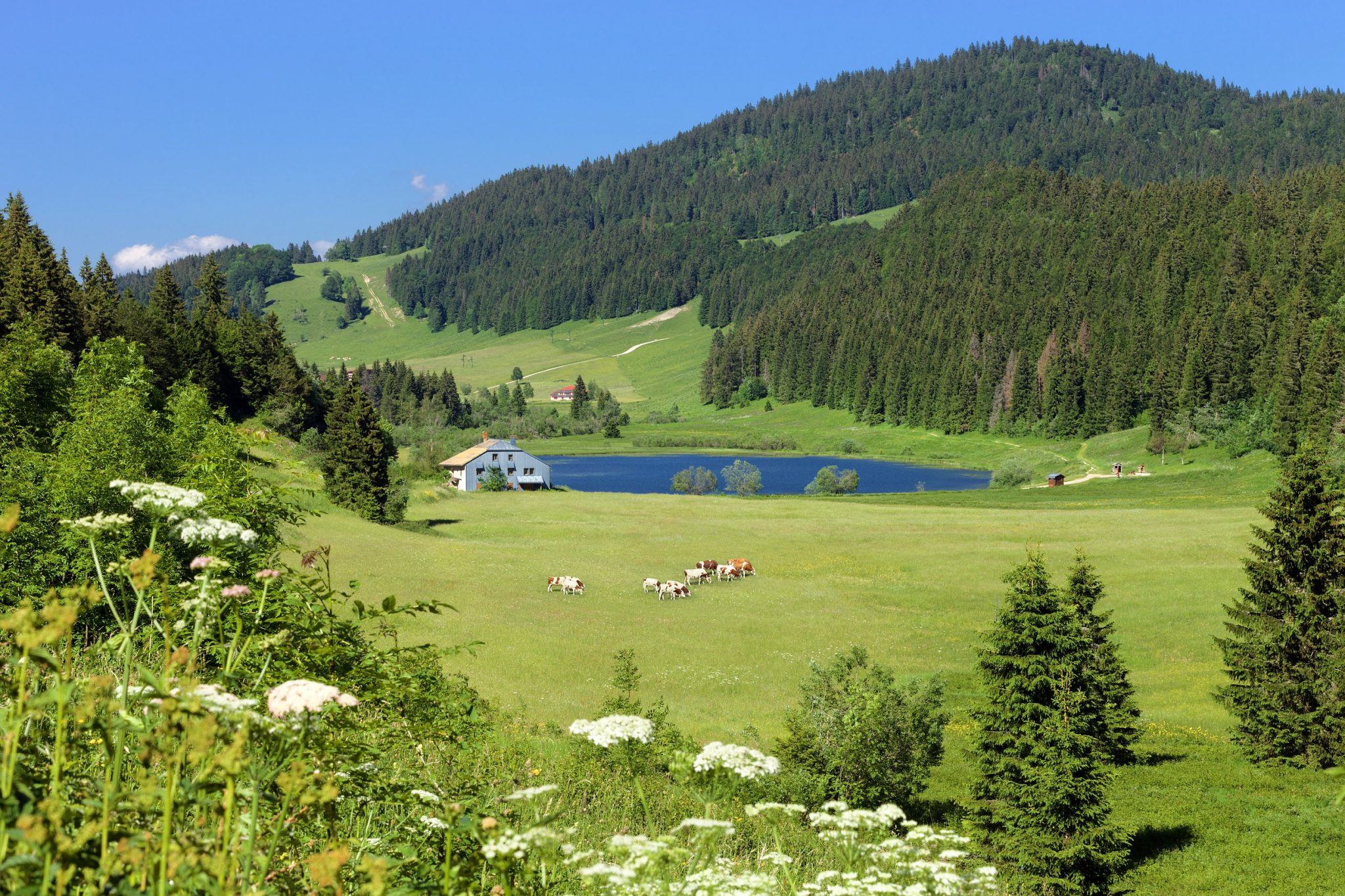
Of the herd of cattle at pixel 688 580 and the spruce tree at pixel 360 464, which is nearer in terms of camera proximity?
the herd of cattle at pixel 688 580

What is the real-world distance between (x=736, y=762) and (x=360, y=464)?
80.0m

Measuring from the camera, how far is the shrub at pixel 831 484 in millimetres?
133500

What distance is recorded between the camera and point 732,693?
41.4 m

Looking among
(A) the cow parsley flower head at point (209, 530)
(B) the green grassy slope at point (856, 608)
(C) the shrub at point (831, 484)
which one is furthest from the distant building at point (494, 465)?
(A) the cow parsley flower head at point (209, 530)

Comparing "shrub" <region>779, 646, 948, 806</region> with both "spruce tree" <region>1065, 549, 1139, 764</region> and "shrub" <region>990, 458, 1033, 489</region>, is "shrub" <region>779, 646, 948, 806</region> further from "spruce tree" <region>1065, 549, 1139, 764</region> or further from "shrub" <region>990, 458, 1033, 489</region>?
"shrub" <region>990, 458, 1033, 489</region>

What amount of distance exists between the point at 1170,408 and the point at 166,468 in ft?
537

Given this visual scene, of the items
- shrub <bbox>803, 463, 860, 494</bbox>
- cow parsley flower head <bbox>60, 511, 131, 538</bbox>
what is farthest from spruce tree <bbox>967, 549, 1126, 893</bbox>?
shrub <bbox>803, 463, 860, 494</bbox>

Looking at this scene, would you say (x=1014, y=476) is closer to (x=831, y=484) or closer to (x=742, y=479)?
(x=831, y=484)

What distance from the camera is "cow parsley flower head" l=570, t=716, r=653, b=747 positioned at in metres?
5.20

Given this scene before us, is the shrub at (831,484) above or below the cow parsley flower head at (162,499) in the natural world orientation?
below

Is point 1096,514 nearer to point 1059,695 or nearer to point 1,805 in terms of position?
point 1059,695

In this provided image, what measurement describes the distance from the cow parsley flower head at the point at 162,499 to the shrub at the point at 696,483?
433 feet

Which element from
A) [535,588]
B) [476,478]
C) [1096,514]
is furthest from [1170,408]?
[535,588]

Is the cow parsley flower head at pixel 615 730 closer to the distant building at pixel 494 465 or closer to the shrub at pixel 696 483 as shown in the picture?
the distant building at pixel 494 465
